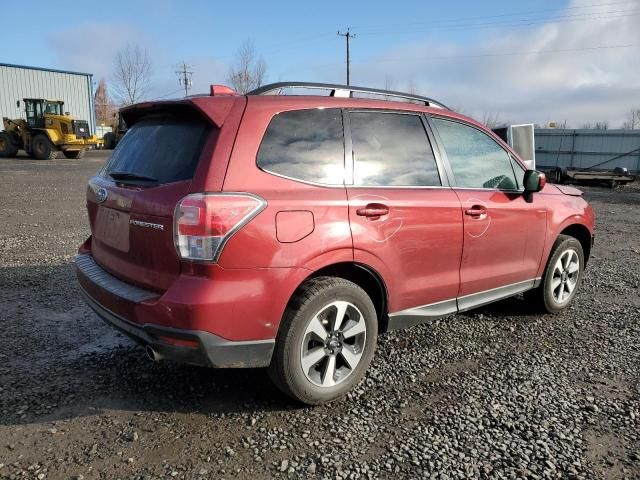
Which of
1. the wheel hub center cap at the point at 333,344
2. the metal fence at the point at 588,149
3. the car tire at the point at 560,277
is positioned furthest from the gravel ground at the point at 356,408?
the metal fence at the point at 588,149

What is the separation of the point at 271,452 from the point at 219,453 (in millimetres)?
271

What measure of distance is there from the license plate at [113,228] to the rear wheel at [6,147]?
28.6m

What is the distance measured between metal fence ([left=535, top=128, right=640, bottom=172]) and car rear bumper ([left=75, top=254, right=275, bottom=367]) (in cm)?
2552

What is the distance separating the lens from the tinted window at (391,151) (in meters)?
3.26

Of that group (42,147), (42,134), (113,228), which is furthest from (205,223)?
(42,134)

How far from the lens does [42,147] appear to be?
26766 millimetres

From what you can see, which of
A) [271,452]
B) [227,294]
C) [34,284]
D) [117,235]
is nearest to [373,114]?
[227,294]

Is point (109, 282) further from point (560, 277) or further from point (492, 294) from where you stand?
point (560, 277)

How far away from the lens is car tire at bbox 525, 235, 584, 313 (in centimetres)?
473

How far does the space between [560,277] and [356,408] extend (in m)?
2.79

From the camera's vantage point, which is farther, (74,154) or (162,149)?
(74,154)

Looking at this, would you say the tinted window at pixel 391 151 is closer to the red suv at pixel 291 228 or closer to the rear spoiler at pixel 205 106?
the red suv at pixel 291 228

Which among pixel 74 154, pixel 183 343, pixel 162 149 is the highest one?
pixel 162 149

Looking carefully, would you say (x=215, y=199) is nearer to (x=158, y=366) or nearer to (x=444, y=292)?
(x=158, y=366)
